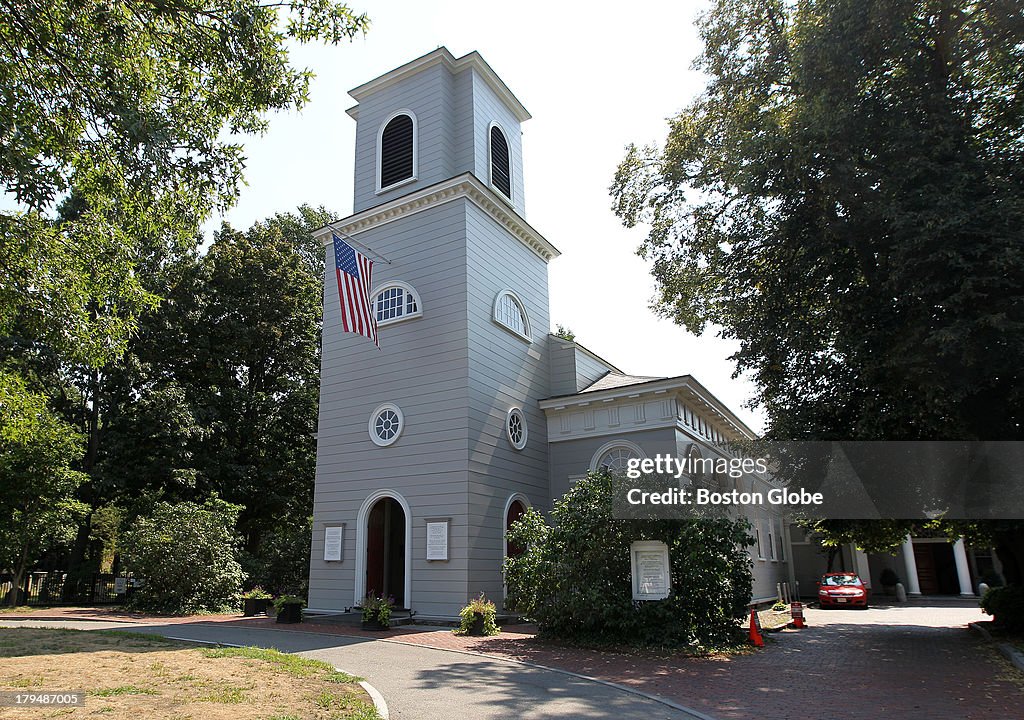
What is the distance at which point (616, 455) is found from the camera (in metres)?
18.7

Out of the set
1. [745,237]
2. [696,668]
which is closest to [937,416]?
[745,237]

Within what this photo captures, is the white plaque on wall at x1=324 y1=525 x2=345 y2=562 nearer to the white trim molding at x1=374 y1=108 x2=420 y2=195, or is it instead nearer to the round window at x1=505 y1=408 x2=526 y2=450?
the round window at x1=505 y1=408 x2=526 y2=450

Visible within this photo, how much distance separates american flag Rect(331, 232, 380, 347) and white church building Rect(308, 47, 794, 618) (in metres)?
1.47

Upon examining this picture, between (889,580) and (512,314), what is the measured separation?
2589 cm

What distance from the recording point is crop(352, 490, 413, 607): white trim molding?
16.7 meters

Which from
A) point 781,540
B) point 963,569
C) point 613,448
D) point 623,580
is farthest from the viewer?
point 781,540

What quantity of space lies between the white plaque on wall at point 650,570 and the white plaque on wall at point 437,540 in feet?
17.0

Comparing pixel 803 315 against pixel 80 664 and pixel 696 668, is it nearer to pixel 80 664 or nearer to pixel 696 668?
pixel 696 668

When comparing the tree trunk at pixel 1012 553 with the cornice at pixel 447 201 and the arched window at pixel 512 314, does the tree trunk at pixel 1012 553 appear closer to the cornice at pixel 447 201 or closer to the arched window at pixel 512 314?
the arched window at pixel 512 314

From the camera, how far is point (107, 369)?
25.7 metres

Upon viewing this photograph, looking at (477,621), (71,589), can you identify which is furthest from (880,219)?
(71,589)

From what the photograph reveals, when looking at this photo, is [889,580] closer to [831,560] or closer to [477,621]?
[831,560]

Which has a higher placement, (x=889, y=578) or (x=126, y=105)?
(x=126, y=105)

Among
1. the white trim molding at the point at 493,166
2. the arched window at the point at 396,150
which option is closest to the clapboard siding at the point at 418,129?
the arched window at the point at 396,150
